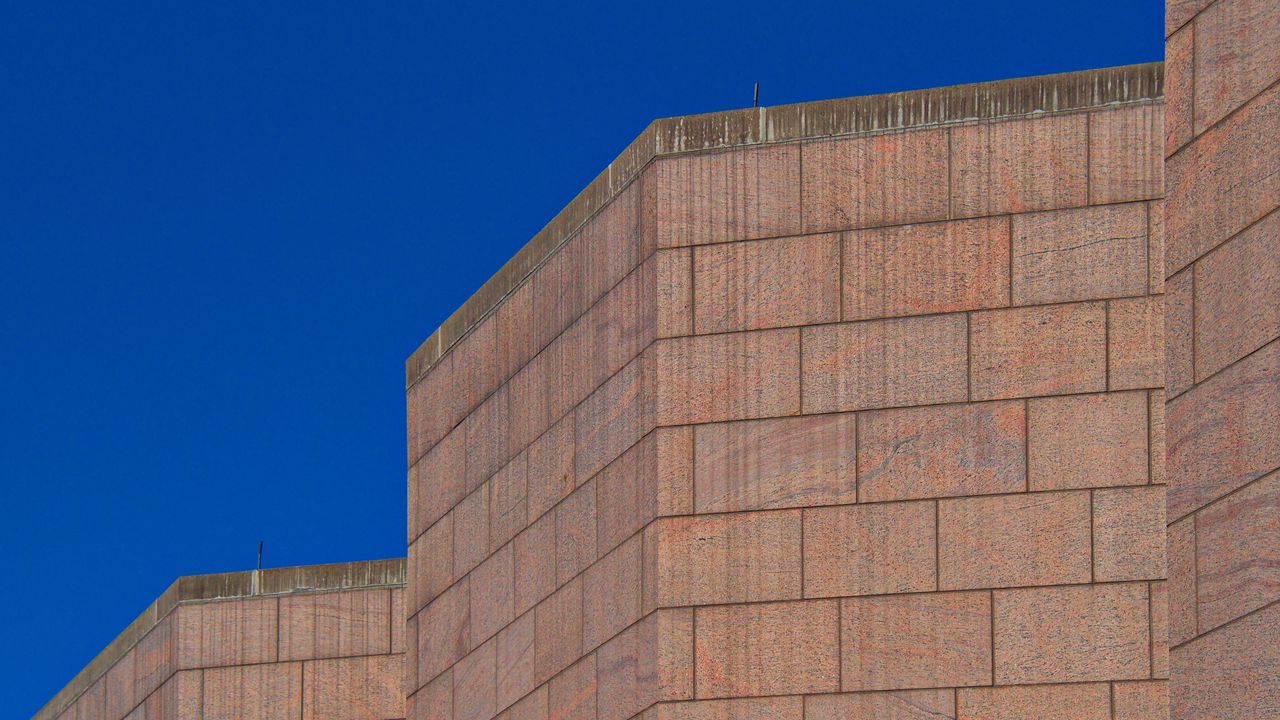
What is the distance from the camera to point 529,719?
2341 cm

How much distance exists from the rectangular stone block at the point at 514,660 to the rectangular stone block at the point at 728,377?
325cm

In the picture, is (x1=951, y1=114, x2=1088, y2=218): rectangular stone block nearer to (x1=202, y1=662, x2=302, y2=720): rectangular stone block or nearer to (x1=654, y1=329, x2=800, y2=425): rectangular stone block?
(x1=654, y1=329, x2=800, y2=425): rectangular stone block

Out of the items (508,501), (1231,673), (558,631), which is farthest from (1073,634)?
(1231,673)

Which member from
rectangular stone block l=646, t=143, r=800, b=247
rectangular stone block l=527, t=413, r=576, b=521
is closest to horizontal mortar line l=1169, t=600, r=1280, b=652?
rectangular stone block l=646, t=143, r=800, b=247

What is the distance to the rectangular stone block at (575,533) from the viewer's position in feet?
74.3

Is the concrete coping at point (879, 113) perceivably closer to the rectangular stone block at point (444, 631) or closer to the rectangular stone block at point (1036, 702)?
the rectangular stone block at point (444, 631)

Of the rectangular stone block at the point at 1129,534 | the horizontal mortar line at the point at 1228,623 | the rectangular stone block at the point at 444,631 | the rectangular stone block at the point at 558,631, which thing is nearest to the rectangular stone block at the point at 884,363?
the rectangular stone block at the point at 1129,534

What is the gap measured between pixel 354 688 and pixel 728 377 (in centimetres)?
1106

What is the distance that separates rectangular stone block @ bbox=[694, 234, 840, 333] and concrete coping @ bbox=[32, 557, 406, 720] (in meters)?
9.82

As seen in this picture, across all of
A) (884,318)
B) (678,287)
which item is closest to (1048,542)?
(884,318)

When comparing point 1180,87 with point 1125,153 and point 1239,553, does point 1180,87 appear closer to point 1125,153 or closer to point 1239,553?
point 1239,553

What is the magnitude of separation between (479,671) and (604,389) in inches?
149

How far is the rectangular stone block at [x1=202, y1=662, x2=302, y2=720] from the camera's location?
3103cm

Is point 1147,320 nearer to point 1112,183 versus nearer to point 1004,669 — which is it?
point 1112,183
